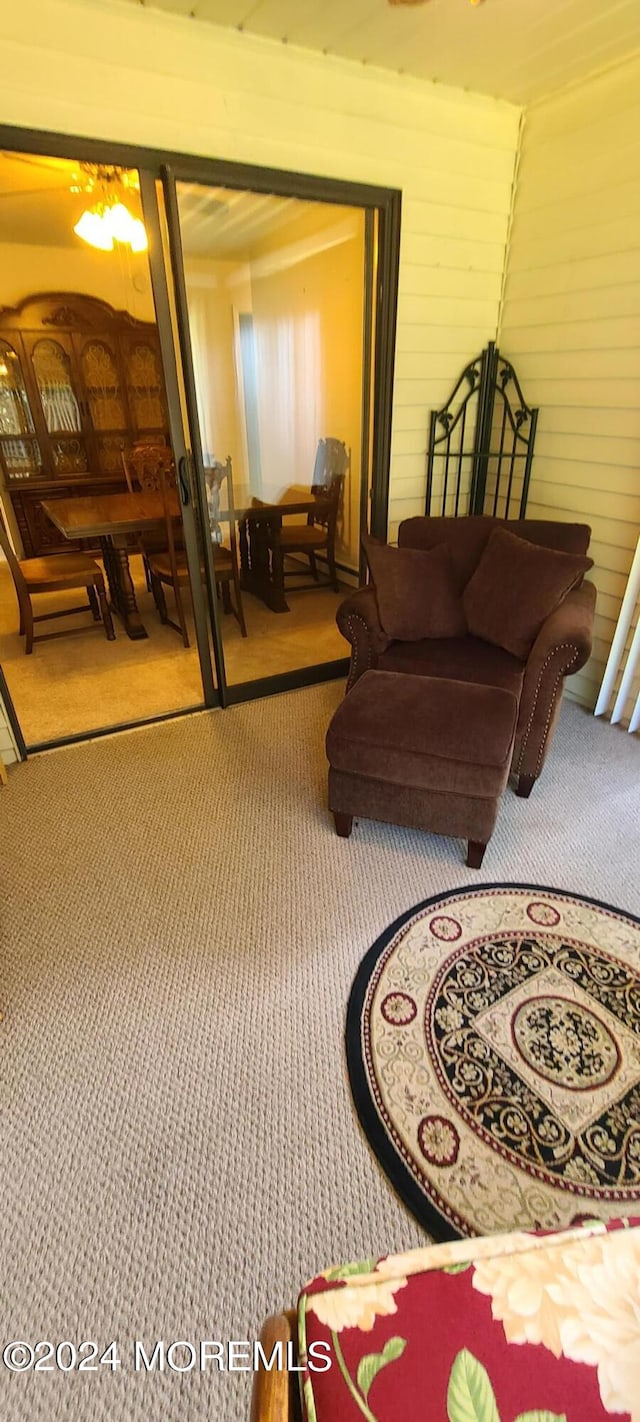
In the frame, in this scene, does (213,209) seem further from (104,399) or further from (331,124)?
(104,399)

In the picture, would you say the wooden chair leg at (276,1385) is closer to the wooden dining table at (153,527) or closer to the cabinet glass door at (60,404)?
the wooden dining table at (153,527)

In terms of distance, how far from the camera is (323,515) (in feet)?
11.6

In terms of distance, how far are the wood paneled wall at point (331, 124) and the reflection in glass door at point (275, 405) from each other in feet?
0.61

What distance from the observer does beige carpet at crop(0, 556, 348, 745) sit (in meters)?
3.04

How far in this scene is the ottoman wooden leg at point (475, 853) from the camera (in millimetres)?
1959

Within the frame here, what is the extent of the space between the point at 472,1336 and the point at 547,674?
6.14ft

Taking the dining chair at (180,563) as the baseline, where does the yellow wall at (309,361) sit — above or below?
above

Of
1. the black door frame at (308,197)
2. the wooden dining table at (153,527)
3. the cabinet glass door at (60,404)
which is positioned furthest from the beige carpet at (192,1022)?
the cabinet glass door at (60,404)

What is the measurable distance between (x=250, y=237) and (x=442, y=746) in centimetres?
244

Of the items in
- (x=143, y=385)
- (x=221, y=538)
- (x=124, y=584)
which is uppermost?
(x=143, y=385)

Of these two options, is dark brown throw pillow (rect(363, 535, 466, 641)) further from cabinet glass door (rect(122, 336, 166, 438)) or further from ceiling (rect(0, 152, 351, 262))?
cabinet glass door (rect(122, 336, 166, 438))

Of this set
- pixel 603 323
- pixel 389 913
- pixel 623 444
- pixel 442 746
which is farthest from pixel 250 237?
pixel 389 913

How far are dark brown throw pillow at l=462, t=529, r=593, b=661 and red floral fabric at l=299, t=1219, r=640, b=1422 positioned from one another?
77.0 inches

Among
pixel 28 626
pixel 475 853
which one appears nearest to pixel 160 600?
pixel 28 626
